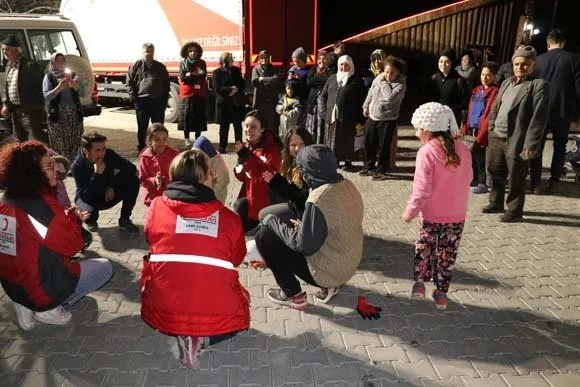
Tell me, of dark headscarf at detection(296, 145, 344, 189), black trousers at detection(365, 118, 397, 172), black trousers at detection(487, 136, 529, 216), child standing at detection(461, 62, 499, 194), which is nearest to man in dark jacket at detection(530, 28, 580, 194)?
child standing at detection(461, 62, 499, 194)

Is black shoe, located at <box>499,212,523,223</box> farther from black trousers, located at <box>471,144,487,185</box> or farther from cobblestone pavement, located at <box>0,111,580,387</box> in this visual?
black trousers, located at <box>471,144,487,185</box>

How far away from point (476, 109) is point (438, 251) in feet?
11.6

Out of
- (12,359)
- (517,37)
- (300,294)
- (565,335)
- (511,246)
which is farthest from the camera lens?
(517,37)

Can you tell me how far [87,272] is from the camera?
3750 mm

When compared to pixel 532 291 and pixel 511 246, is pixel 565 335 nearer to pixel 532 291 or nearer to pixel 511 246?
pixel 532 291

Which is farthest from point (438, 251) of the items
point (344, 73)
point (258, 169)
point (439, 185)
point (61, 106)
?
point (61, 106)

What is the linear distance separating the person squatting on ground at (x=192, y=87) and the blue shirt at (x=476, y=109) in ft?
15.6

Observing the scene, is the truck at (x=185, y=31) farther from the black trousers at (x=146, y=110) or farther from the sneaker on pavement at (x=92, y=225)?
the sneaker on pavement at (x=92, y=225)

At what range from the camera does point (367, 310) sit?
12.8ft

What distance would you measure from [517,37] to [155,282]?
35.8ft

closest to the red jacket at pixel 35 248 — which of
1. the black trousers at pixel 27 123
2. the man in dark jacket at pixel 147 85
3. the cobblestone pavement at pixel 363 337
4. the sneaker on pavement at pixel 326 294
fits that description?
the cobblestone pavement at pixel 363 337

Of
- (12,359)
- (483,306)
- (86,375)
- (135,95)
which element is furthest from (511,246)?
(135,95)

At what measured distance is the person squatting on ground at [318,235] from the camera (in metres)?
3.41

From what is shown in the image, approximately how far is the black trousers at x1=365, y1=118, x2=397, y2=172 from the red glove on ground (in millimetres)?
3913
